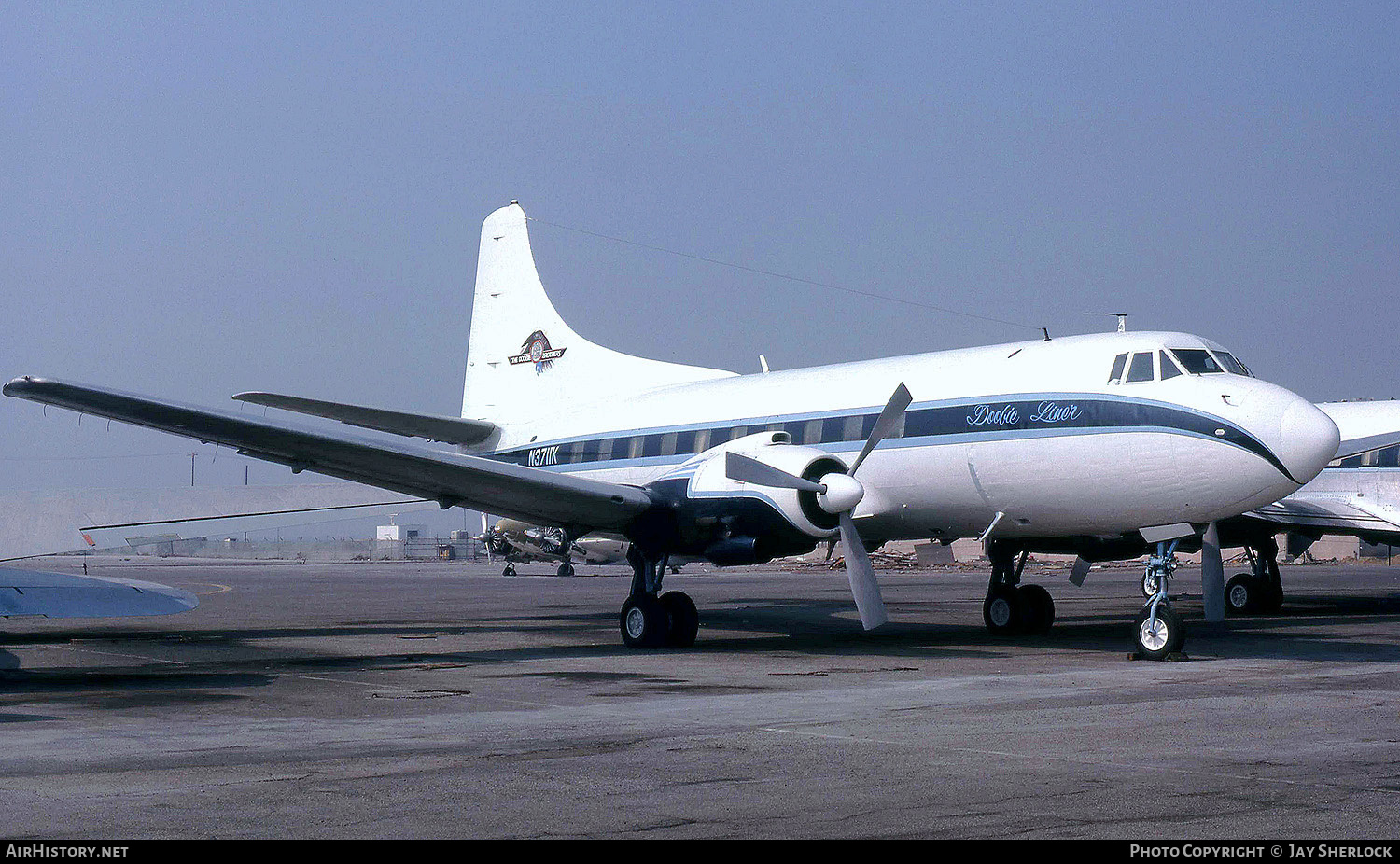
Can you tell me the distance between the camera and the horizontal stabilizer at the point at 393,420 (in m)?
19.6

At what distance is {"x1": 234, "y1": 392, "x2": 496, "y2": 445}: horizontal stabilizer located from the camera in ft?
64.2

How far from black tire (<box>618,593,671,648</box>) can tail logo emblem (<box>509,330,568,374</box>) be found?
7345 mm

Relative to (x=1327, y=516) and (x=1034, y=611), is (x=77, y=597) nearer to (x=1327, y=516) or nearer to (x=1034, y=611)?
(x=1034, y=611)

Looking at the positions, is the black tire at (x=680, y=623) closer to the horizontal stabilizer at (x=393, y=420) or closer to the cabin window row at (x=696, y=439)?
the cabin window row at (x=696, y=439)

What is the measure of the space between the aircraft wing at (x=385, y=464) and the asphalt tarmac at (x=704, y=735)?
1.85 m

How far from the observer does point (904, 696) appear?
11.8m

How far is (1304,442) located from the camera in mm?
13773

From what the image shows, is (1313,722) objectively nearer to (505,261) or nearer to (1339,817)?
(1339,817)

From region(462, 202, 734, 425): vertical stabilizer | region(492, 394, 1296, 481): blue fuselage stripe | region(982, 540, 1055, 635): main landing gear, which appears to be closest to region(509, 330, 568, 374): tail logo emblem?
region(462, 202, 734, 425): vertical stabilizer

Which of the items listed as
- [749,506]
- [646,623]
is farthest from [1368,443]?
[646,623]

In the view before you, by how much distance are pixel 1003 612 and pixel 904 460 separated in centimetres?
401

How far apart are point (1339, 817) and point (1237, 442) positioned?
8259 millimetres
